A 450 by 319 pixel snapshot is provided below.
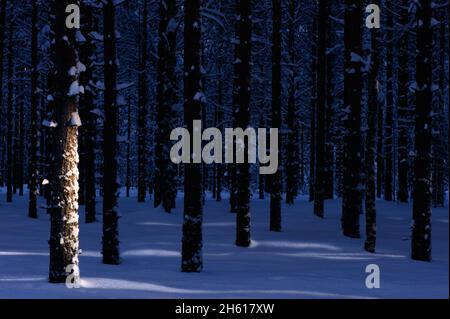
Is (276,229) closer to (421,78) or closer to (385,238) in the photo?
(385,238)

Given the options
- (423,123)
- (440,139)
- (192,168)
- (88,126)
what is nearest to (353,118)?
(423,123)

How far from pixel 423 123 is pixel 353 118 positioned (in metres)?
3.25

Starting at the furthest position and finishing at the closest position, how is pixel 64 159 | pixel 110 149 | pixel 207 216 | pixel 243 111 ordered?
pixel 207 216, pixel 243 111, pixel 110 149, pixel 64 159

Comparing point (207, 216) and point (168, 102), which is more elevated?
point (168, 102)

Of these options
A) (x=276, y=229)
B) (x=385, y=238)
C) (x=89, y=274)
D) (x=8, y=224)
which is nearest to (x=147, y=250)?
(x=89, y=274)

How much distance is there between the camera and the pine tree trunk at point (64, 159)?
8.40 meters

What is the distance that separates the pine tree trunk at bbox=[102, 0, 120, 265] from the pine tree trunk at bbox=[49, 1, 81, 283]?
237 centimetres

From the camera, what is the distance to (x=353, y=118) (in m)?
14.9

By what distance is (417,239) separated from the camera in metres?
11.9

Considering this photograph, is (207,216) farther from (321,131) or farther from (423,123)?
(423,123)

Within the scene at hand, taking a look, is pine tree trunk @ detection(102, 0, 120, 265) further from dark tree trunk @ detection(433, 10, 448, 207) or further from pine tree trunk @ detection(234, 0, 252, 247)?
dark tree trunk @ detection(433, 10, 448, 207)

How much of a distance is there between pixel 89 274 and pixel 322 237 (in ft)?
24.2

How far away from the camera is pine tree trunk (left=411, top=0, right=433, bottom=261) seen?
11.8 metres

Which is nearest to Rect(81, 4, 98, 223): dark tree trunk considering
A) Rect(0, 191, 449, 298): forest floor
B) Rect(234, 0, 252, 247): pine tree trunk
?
Rect(0, 191, 449, 298): forest floor
